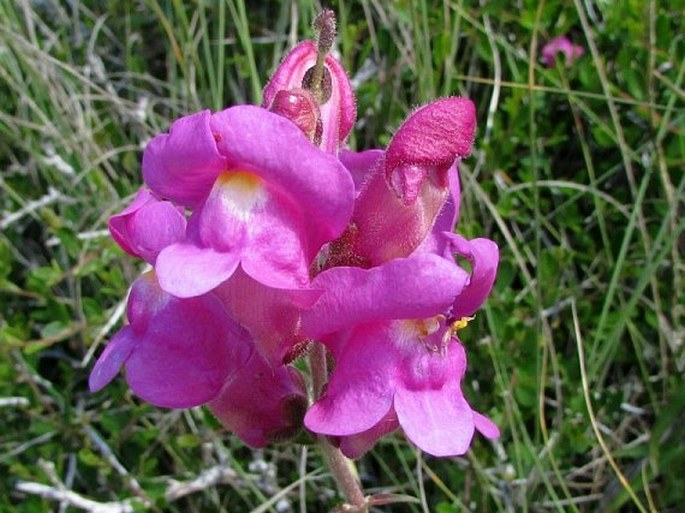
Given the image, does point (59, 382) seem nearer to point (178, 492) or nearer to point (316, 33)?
point (178, 492)

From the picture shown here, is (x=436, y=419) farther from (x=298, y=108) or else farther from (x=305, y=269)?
(x=298, y=108)

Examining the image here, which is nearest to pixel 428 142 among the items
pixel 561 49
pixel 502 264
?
pixel 502 264

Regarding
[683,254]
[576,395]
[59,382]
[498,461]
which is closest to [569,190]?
[683,254]

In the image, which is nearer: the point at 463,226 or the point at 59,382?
the point at 463,226

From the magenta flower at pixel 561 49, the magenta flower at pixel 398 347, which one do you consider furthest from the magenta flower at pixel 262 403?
the magenta flower at pixel 561 49

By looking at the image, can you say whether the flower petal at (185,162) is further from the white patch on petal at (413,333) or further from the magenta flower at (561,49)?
the magenta flower at (561,49)

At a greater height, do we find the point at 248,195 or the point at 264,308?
the point at 248,195

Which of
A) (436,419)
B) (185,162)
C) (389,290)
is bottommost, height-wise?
(436,419)
